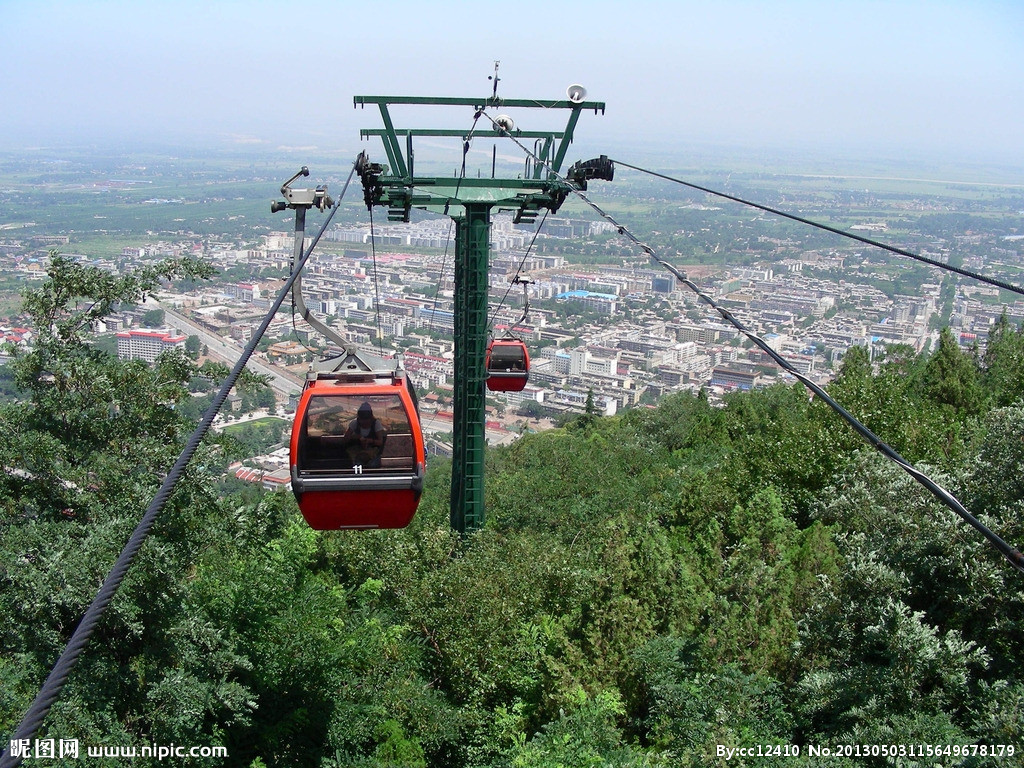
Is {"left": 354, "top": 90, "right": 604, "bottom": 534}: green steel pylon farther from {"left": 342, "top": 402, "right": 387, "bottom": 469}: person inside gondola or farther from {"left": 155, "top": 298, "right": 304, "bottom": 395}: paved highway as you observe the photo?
{"left": 155, "top": 298, "right": 304, "bottom": 395}: paved highway

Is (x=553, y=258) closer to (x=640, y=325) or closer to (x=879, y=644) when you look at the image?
(x=640, y=325)

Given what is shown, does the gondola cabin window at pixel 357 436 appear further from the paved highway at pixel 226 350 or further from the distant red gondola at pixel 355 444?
the paved highway at pixel 226 350

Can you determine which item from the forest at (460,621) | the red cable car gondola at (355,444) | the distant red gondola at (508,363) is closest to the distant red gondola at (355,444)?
the red cable car gondola at (355,444)

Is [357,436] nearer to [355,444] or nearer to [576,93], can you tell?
[355,444]

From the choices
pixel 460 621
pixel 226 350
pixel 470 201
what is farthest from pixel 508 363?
pixel 226 350

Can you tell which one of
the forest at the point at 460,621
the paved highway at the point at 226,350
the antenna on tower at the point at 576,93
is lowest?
the paved highway at the point at 226,350

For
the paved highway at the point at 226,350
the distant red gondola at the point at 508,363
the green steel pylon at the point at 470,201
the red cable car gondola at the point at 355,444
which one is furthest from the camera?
the paved highway at the point at 226,350
